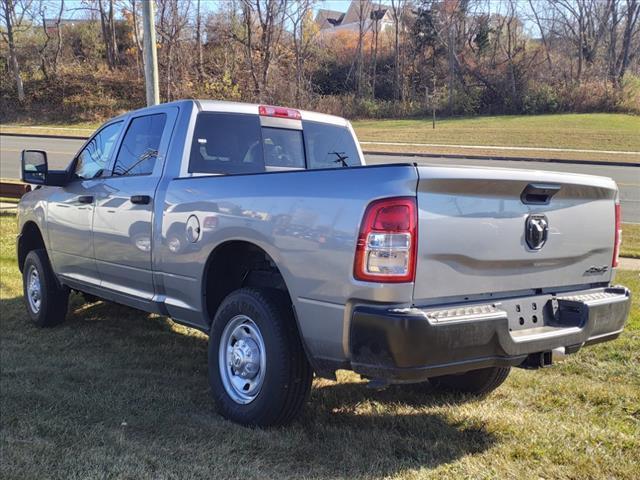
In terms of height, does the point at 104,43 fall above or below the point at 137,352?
above

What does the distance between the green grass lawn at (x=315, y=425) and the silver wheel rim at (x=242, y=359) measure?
20 cm

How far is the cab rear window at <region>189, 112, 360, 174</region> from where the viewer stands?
15.1 feet

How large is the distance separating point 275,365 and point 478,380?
1600mm

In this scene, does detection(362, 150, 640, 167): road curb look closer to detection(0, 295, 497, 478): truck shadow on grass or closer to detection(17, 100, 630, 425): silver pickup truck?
detection(17, 100, 630, 425): silver pickup truck

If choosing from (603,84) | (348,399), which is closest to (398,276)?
(348,399)

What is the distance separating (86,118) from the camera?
124 ft

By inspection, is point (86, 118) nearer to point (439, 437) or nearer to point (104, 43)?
point (104, 43)

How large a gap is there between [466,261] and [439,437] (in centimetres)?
116

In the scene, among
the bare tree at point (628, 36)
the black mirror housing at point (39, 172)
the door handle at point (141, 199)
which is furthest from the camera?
the bare tree at point (628, 36)

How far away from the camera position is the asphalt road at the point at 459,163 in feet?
48.8

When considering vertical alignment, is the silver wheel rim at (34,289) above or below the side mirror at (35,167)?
below

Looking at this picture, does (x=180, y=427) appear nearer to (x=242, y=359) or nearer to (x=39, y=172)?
(x=242, y=359)

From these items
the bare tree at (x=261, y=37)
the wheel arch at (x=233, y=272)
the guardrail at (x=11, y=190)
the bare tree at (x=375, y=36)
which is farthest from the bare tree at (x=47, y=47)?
the wheel arch at (x=233, y=272)

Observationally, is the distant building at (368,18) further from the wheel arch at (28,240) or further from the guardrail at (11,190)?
the wheel arch at (28,240)
